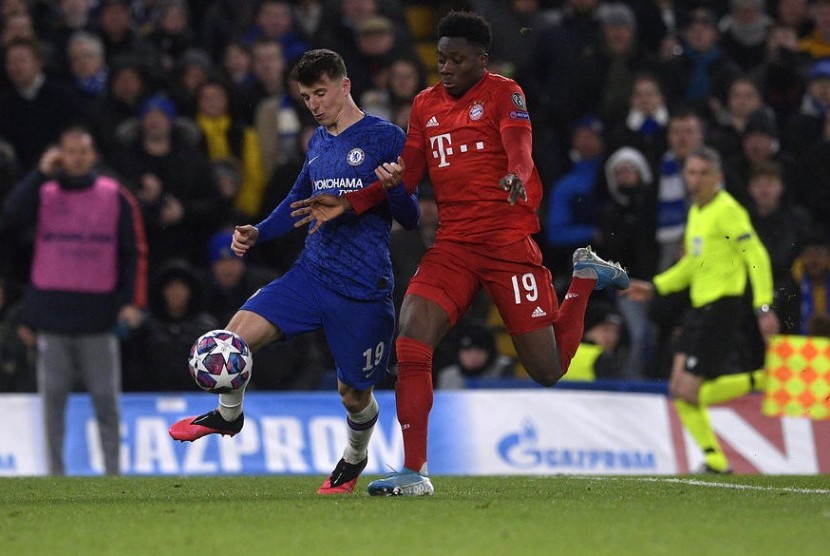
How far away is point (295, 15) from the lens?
1717 centimetres

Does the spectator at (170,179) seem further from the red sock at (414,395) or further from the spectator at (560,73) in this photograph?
the red sock at (414,395)

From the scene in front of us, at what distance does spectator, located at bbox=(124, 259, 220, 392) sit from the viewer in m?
14.1

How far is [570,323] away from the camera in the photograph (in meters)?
9.35

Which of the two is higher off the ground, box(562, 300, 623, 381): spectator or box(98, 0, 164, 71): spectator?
box(98, 0, 164, 71): spectator

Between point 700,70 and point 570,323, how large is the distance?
827 centimetres

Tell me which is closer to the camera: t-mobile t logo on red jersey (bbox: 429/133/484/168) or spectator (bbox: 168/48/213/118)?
t-mobile t logo on red jersey (bbox: 429/133/484/168)

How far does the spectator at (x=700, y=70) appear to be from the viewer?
54.8 feet

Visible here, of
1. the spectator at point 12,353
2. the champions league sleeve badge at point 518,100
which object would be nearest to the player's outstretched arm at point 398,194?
the champions league sleeve badge at point 518,100

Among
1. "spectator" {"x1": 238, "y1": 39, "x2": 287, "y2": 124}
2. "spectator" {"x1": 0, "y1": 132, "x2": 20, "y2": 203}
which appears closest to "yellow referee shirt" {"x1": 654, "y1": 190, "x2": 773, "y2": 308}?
"spectator" {"x1": 238, "y1": 39, "x2": 287, "y2": 124}

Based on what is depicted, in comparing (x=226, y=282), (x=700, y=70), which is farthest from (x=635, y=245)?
(x=226, y=282)

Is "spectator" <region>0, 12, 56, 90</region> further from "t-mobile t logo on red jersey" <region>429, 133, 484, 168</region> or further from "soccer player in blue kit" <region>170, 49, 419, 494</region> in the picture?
"t-mobile t logo on red jersey" <region>429, 133, 484, 168</region>

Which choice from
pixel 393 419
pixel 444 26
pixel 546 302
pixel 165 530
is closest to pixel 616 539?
pixel 165 530

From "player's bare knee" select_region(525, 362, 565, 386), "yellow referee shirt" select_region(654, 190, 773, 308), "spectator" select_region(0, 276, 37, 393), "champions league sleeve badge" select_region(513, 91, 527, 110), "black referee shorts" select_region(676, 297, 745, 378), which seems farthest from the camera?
"spectator" select_region(0, 276, 37, 393)

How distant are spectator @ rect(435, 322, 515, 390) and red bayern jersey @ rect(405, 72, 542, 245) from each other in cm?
567
